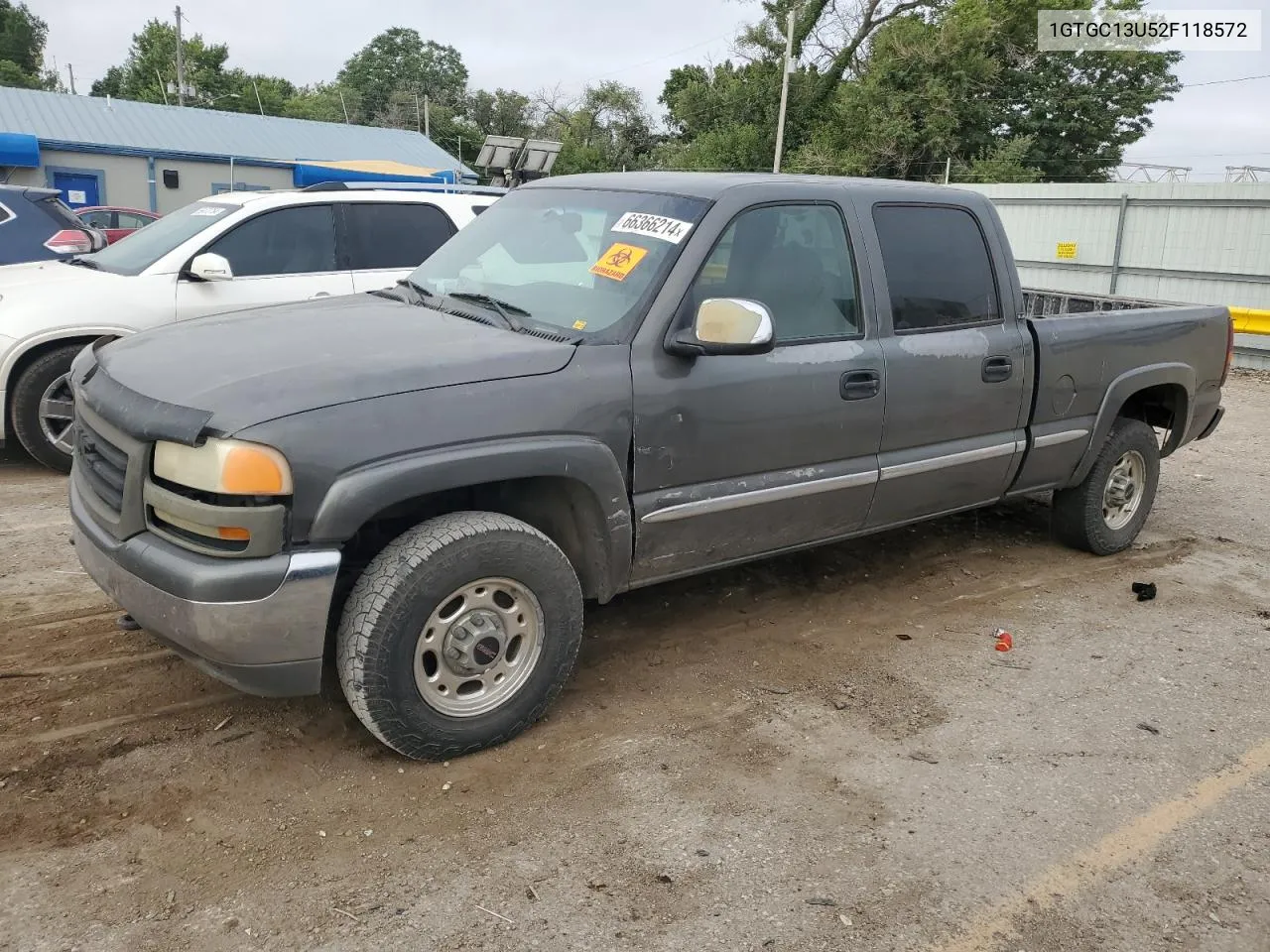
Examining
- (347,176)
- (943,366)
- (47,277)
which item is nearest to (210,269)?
(47,277)

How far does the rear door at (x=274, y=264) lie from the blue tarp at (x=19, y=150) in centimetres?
2645

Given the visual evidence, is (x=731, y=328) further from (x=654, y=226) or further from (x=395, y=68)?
(x=395, y=68)

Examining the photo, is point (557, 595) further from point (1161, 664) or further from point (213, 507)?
point (1161, 664)

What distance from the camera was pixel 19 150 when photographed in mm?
28141

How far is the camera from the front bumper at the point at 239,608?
9.32 feet

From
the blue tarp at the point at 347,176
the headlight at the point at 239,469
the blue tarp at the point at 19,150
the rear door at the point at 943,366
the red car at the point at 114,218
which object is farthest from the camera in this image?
the blue tarp at the point at 19,150

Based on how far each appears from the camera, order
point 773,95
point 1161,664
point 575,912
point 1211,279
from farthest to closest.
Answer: point 773,95 → point 1211,279 → point 1161,664 → point 575,912

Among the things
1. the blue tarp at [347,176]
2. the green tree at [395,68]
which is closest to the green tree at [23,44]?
the green tree at [395,68]

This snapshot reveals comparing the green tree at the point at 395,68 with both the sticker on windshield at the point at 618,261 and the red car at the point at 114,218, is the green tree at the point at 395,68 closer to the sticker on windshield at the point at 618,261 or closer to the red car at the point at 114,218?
the red car at the point at 114,218

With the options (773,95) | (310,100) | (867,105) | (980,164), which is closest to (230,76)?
(310,100)

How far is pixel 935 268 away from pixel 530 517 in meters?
2.21

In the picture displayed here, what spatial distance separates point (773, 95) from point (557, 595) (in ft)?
135

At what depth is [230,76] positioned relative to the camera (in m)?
77.4

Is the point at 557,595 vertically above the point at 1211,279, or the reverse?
the point at 1211,279
